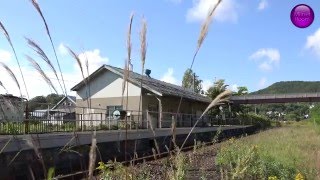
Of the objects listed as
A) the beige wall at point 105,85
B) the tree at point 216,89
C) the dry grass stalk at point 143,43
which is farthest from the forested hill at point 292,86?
the dry grass stalk at point 143,43

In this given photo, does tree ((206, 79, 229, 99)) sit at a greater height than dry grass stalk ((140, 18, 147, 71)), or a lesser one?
greater

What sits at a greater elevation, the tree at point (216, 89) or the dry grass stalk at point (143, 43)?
the tree at point (216, 89)

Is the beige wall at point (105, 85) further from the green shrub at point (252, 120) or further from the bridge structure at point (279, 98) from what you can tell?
the bridge structure at point (279, 98)

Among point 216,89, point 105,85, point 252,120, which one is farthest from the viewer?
point 252,120

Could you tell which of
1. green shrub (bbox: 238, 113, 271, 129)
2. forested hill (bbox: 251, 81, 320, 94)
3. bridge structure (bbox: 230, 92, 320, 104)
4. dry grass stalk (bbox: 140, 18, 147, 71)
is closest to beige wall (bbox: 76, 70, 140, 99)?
green shrub (bbox: 238, 113, 271, 129)

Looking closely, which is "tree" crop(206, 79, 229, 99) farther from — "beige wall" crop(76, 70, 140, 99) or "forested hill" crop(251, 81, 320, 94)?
"forested hill" crop(251, 81, 320, 94)

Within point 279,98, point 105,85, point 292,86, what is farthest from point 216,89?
point 292,86

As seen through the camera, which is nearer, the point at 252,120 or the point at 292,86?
the point at 252,120

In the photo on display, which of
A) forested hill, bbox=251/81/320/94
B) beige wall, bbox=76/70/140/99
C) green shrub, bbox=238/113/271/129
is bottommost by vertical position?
green shrub, bbox=238/113/271/129

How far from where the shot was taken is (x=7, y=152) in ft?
27.2

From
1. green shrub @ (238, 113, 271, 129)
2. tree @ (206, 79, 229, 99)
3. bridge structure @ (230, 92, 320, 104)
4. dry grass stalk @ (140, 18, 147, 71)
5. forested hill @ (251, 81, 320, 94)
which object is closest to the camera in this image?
dry grass stalk @ (140, 18, 147, 71)

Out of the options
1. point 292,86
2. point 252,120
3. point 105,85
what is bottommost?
point 252,120

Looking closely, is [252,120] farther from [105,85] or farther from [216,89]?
[105,85]

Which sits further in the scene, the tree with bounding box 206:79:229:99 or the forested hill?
the forested hill
